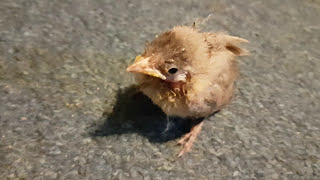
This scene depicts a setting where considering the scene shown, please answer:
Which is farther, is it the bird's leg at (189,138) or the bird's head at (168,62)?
the bird's leg at (189,138)

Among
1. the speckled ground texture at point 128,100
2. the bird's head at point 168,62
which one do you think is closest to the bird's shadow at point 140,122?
the speckled ground texture at point 128,100

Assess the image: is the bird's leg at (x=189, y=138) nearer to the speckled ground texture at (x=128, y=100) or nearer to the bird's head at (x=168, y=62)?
the speckled ground texture at (x=128, y=100)

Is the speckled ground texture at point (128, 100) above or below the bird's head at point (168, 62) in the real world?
below

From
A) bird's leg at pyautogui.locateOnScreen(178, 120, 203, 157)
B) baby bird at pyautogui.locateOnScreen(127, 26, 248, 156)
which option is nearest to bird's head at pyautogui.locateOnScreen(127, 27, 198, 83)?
baby bird at pyautogui.locateOnScreen(127, 26, 248, 156)

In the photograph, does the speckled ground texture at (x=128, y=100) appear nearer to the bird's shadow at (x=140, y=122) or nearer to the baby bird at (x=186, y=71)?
the bird's shadow at (x=140, y=122)
